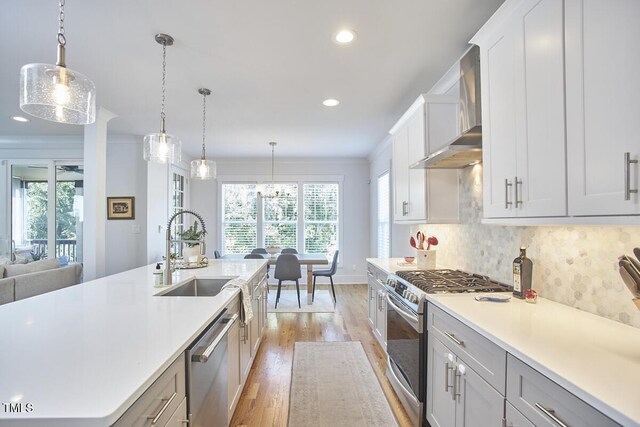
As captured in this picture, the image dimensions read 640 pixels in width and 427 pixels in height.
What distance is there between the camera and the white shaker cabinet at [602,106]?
949mm

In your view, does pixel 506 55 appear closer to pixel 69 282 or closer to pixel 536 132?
pixel 536 132

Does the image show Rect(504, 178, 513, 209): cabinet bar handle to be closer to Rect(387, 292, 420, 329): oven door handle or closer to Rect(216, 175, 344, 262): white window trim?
Rect(387, 292, 420, 329): oven door handle

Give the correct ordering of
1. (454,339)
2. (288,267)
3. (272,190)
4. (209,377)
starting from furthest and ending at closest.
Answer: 1. (272,190)
2. (288,267)
3. (454,339)
4. (209,377)

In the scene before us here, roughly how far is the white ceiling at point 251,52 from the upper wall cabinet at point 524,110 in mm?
488

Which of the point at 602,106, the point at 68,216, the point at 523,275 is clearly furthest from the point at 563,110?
the point at 68,216

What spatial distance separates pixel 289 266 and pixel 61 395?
3.93 m

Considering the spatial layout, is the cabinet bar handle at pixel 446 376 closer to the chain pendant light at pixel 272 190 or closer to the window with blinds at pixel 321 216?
the chain pendant light at pixel 272 190

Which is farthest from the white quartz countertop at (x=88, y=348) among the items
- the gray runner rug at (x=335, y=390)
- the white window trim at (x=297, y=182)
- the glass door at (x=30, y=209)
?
the white window trim at (x=297, y=182)

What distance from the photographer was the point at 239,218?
6586mm

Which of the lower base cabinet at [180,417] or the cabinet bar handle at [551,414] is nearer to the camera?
the cabinet bar handle at [551,414]

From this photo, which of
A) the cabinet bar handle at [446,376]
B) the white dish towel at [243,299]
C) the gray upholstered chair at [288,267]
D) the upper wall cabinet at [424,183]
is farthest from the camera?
the gray upholstered chair at [288,267]

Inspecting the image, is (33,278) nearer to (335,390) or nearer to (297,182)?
(335,390)

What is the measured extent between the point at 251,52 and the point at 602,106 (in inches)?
86.1

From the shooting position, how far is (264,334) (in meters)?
3.69
